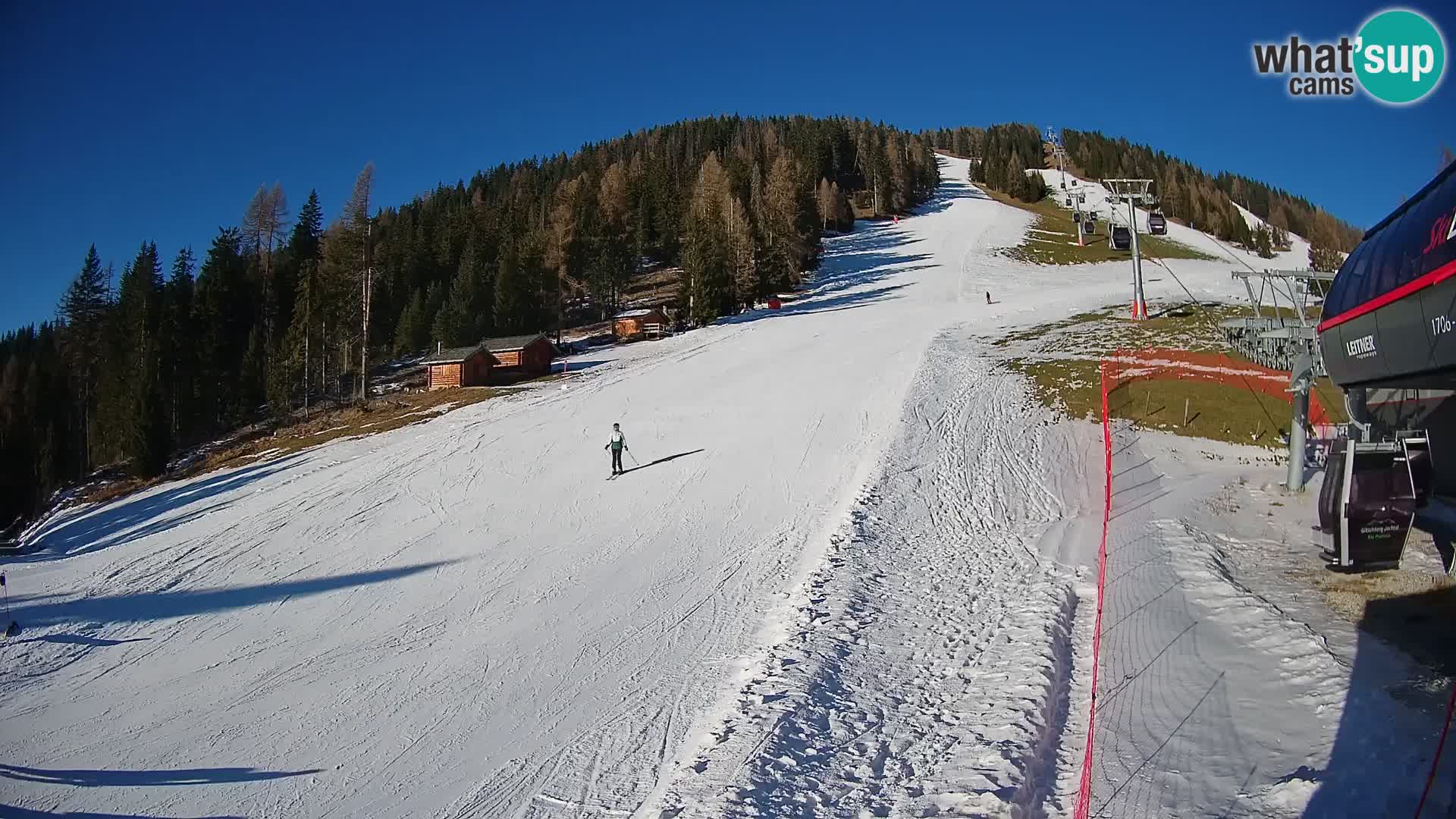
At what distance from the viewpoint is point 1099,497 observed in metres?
15.9

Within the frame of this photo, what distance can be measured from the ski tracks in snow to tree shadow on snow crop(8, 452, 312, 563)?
18.0m

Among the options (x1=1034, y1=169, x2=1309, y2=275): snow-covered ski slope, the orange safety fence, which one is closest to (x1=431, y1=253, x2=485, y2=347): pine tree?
the orange safety fence

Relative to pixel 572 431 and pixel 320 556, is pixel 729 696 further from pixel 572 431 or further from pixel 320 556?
pixel 572 431

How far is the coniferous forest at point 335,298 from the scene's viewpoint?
45.7 meters

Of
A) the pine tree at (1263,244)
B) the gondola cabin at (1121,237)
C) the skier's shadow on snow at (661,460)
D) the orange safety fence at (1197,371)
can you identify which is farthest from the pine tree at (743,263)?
the pine tree at (1263,244)

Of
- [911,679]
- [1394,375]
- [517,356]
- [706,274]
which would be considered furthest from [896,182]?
[911,679]

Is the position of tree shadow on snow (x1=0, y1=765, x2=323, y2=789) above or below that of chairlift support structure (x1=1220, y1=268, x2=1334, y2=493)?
below

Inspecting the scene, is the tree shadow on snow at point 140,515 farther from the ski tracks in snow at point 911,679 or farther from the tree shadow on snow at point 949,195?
the tree shadow on snow at point 949,195

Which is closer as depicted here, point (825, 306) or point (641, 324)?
point (641, 324)

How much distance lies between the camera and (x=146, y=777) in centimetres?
738

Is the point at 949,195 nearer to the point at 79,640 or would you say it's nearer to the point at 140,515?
the point at 140,515

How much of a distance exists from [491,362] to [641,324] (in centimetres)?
1382

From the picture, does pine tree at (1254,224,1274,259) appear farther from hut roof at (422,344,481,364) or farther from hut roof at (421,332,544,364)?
hut roof at (422,344,481,364)

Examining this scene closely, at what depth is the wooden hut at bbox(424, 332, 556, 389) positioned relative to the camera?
1564 inches
